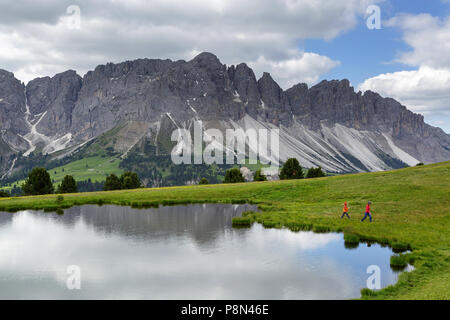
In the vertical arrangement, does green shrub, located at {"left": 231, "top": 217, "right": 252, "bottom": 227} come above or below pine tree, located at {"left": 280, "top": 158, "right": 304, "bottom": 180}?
below

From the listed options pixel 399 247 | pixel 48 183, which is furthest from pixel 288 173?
pixel 399 247

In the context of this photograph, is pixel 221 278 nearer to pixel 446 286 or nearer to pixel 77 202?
pixel 446 286

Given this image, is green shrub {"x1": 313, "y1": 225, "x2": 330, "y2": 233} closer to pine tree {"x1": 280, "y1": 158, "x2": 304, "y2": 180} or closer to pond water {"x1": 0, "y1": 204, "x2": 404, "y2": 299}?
pond water {"x1": 0, "y1": 204, "x2": 404, "y2": 299}

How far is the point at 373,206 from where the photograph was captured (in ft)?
174

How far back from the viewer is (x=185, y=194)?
7788 cm

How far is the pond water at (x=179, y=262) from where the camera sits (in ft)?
80.3

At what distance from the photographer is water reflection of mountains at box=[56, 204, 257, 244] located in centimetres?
4384

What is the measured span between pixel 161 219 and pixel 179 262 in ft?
76.1

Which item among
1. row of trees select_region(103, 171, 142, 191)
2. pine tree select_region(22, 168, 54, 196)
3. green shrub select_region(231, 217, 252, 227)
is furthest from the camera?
row of trees select_region(103, 171, 142, 191)

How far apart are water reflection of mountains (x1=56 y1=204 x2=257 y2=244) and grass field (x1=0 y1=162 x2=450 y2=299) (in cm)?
518

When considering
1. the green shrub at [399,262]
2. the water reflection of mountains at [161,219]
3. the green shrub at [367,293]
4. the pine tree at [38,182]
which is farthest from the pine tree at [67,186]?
the green shrub at [367,293]

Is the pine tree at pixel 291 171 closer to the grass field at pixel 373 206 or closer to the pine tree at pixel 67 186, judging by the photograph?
the grass field at pixel 373 206

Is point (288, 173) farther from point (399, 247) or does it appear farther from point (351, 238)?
point (399, 247)

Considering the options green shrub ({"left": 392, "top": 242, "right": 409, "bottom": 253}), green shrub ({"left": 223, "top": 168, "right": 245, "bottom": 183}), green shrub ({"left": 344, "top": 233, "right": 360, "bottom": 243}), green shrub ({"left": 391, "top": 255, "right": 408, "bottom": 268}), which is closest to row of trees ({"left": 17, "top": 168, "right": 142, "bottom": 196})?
green shrub ({"left": 223, "top": 168, "right": 245, "bottom": 183})
